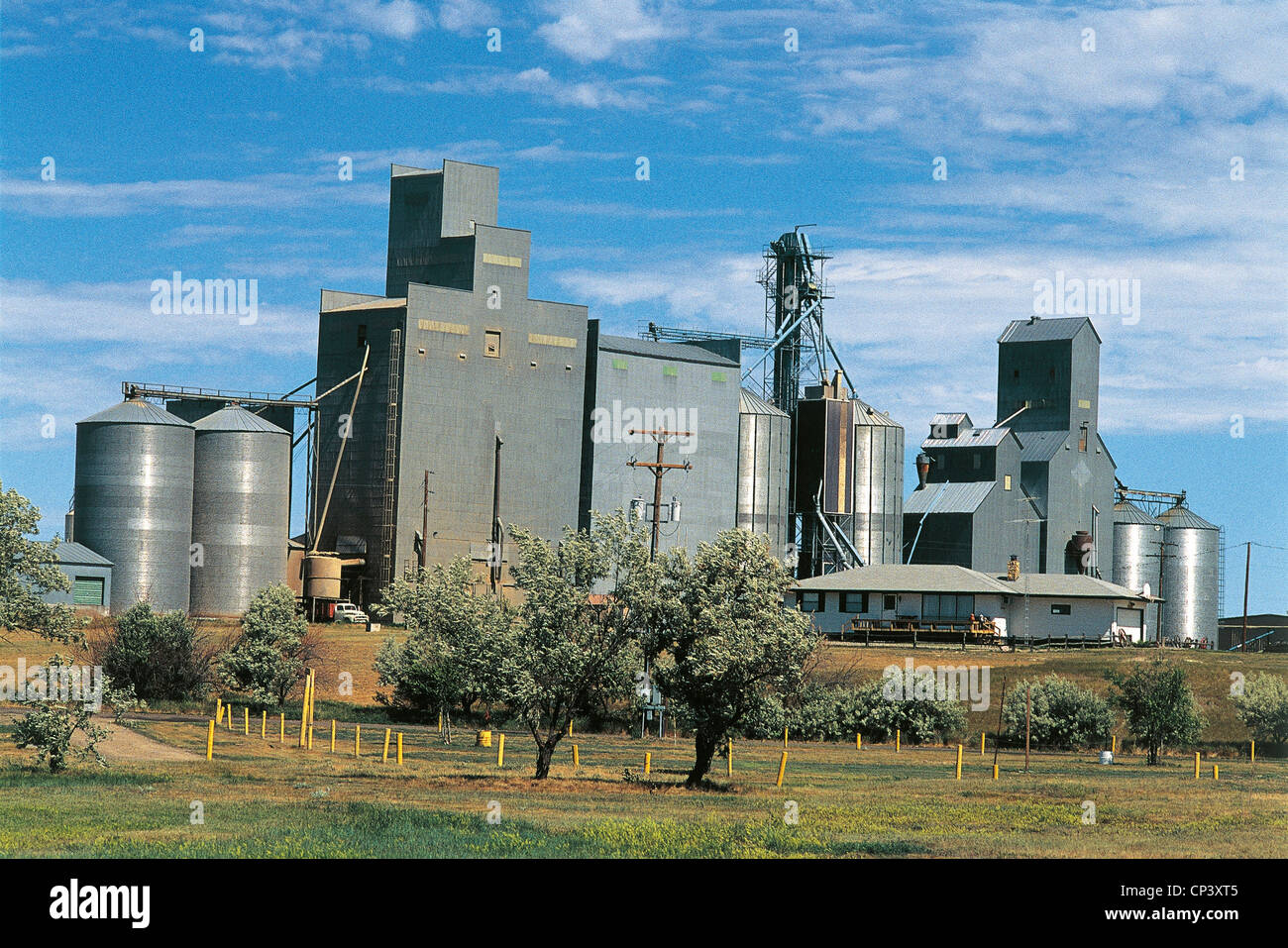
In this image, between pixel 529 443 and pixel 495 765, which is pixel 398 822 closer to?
pixel 495 765

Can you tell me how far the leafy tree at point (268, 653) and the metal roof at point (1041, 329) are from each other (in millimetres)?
77498

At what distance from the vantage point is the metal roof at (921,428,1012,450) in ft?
412

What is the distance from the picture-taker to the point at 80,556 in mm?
100625

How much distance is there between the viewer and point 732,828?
31.7 m

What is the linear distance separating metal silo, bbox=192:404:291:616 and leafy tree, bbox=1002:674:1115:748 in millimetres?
55689

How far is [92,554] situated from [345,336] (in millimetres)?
24552

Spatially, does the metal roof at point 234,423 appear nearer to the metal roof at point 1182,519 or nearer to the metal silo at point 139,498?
the metal silo at point 139,498

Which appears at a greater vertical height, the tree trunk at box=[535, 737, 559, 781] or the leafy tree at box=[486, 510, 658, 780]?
the leafy tree at box=[486, 510, 658, 780]

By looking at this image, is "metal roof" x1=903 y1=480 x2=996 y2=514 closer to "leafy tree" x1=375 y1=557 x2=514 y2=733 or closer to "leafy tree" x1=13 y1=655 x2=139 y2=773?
"leafy tree" x1=375 y1=557 x2=514 y2=733

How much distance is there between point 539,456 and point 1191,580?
215ft

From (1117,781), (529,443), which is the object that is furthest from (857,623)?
(1117,781)

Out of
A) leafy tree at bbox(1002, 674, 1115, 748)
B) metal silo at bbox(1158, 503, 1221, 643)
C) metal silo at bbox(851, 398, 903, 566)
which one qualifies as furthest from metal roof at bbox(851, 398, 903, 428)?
leafy tree at bbox(1002, 674, 1115, 748)

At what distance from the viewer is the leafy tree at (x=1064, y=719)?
6831 cm

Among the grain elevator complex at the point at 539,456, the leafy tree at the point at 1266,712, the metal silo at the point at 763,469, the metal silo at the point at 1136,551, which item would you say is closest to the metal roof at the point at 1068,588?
the grain elevator complex at the point at 539,456
